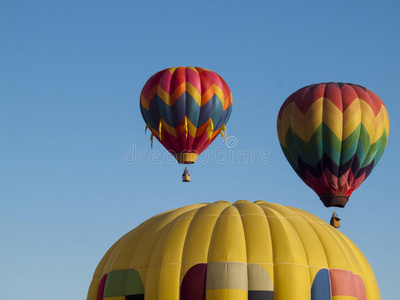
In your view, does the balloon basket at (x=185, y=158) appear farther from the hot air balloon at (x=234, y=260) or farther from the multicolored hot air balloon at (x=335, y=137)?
the hot air balloon at (x=234, y=260)

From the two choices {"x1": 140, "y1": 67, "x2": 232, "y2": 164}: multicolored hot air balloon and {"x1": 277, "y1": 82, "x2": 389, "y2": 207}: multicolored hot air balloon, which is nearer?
{"x1": 277, "y1": 82, "x2": 389, "y2": 207}: multicolored hot air balloon

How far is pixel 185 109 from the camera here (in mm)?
29750

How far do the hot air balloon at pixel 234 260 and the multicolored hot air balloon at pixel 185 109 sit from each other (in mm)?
10305

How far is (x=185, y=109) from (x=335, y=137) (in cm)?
515

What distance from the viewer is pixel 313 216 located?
20.2 m

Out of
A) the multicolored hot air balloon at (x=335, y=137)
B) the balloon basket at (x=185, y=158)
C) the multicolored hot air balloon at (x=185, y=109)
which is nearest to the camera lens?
the multicolored hot air balloon at (x=335, y=137)

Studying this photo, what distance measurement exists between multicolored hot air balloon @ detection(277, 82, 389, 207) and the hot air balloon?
7.66 meters

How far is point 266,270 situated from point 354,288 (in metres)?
2.08

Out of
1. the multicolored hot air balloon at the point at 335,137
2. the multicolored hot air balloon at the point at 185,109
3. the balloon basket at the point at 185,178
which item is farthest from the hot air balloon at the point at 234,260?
the balloon basket at the point at 185,178

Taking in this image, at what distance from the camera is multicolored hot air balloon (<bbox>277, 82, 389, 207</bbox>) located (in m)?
27.1

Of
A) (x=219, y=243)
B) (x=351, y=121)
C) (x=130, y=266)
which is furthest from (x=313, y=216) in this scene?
(x=351, y=121)

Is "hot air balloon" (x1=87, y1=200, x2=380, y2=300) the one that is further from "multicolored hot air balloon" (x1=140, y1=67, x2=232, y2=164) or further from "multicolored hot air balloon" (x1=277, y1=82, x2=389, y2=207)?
"multicolored hot air balloon" (x1=140, y1=67, x2=232, y2=164)

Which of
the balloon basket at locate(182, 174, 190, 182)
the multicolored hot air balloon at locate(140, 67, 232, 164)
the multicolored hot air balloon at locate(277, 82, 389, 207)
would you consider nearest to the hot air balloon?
the multicolored hot air balloon at locate(277, 82, 389, 207)

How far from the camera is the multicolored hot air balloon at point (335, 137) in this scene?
2711 cm
